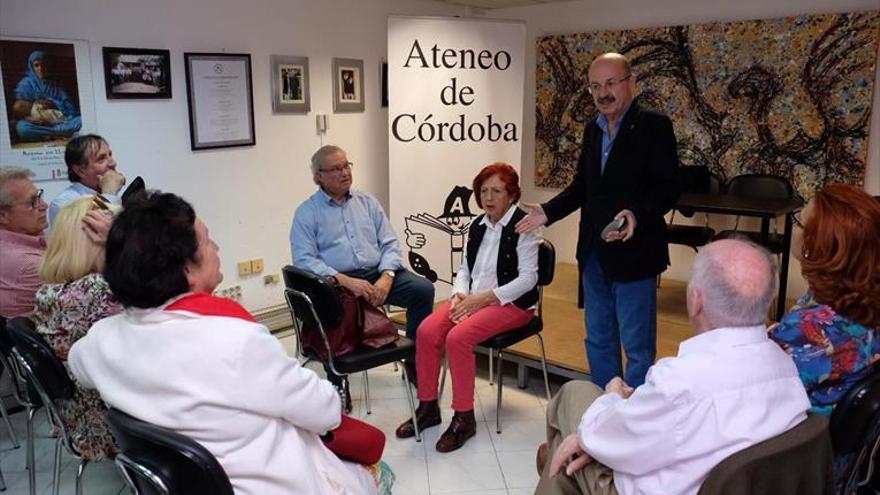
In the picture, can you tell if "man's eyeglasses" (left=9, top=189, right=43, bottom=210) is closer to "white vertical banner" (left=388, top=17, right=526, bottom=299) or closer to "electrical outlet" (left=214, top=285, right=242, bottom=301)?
"electrical outlet" (left=214, top=285, right=242, bottom=301)

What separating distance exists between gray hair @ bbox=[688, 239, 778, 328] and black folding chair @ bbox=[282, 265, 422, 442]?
1577 millimetres

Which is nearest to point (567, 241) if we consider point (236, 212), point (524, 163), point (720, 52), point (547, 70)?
point (524, 163)

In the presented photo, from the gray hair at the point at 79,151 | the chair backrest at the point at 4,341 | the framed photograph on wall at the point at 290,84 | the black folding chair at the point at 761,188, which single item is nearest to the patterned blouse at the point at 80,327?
the chair backrest at the point at 4,341

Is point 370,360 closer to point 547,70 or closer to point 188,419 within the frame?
point 188,419

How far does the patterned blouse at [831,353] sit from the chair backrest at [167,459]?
1479mm

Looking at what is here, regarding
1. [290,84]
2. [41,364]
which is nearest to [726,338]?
[41,364]

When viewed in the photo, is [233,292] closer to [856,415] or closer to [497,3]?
[497,3]

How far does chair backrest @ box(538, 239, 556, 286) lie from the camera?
3.11m

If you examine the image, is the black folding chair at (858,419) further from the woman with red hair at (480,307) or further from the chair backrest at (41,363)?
the chair backrest at (41,363)

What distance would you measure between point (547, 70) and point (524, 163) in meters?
0.84

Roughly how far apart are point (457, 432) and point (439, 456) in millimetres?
143

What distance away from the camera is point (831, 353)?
175 cm

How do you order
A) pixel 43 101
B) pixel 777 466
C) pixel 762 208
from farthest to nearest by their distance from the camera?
pixel 762 208, pixel 43 101, pixel 777 466

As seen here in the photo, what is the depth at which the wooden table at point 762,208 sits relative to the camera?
13.1ft
